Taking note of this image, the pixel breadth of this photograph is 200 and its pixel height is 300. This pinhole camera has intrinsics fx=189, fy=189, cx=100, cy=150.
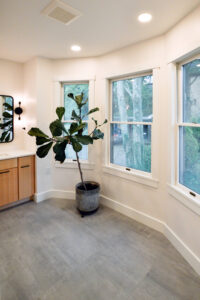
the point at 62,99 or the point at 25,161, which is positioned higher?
the point at 62,99

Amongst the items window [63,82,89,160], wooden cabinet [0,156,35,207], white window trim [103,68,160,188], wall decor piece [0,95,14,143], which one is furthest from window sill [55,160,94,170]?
wall decor piece [0,95,14,143]

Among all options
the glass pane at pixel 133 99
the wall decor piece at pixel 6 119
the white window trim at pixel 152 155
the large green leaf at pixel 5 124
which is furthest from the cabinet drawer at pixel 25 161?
the glass pane at pixel 133 99

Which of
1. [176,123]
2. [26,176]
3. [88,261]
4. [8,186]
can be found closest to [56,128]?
[26,176]

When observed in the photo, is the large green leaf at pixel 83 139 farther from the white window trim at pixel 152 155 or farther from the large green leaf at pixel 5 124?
the large green leaf at pixel 5 124

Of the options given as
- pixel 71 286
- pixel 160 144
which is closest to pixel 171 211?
pixel 160 144

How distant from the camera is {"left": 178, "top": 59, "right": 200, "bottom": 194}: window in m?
2.11

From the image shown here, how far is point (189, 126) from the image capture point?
2211 mm

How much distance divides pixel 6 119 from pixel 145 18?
2.91 metres

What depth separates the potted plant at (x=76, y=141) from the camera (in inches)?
107

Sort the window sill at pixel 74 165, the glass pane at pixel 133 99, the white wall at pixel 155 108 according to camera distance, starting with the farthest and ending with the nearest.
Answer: the window sill at pixel 74 165 < the glass pane at pixel 133 99 < the white wall at pixel 155 108

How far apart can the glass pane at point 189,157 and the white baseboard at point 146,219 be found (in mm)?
677

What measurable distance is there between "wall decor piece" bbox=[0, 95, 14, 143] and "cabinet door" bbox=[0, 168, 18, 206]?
760mm

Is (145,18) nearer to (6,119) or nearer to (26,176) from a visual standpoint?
(6,119)

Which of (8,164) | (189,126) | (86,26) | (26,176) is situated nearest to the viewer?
(189,126)
